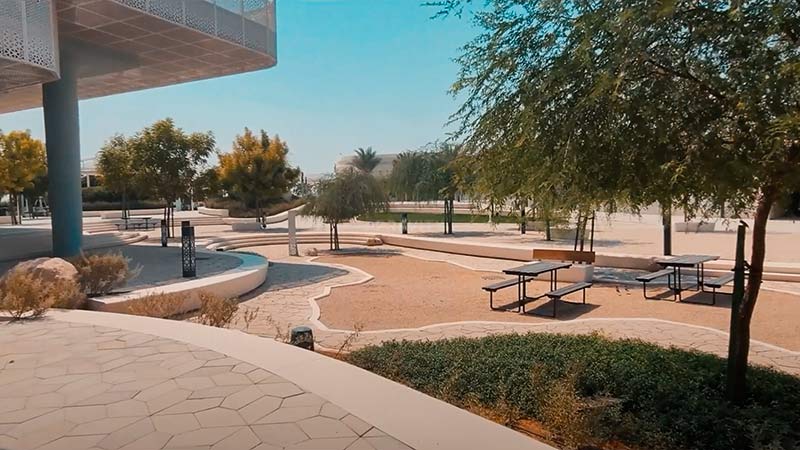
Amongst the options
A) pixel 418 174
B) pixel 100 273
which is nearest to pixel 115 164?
pixel 418 174

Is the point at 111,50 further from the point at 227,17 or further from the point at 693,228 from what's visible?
the point at 693,228

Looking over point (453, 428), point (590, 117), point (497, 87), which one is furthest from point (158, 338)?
point (590, 117)

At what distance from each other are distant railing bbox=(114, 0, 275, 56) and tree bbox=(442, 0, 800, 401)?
12.8 meters

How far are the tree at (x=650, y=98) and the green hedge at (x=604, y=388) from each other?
187 cm

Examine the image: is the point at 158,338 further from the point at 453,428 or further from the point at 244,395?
the point at 453,428

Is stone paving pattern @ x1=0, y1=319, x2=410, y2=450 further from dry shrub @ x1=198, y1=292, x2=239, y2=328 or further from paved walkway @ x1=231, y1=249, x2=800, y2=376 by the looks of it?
paved walkway @ x1=231, y1=249, x2=800, y2=376

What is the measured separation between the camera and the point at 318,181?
24.5 metres

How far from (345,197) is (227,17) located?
29.7ft

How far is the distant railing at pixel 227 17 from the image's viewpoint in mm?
14711

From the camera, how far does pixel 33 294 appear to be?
789 centimetres

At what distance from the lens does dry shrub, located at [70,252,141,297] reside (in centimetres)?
989

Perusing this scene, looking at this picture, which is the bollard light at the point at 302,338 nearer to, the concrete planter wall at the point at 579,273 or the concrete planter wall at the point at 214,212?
the concrete planter wall at the point at 579,273

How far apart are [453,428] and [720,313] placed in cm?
864

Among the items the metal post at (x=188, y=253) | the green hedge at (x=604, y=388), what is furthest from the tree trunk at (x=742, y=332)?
the metal post at (x=188, y=253)
